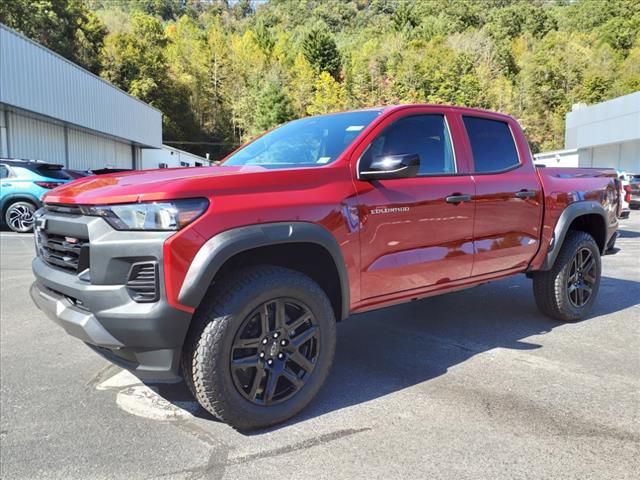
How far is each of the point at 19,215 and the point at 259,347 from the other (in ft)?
34.7

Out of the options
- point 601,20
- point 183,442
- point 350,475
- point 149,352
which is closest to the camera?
point 350,475

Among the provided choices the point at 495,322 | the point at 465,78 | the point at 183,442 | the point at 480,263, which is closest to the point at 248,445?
the point at 183,442

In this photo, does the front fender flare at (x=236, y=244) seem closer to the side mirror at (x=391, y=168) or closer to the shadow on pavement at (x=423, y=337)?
the side mirror at (x=391, y=168)

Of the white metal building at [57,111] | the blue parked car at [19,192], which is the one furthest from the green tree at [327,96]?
the blue parked car at [19,192]

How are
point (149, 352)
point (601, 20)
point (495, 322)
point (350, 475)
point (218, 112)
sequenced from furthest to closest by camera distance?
point (218, 112) → point (601, 20) → point (495, 322) → point (149, 352) → point (350, 475)

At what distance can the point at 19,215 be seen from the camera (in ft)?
36.9

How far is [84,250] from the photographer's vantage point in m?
2.67

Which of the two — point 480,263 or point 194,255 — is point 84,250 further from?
point 480,263

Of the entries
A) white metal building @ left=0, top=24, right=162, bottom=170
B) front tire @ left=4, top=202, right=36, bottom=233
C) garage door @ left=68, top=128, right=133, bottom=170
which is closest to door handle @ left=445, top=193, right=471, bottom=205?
front tire @ left=4, top=202, right=36, bottom=233

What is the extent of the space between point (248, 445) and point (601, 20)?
57.6m

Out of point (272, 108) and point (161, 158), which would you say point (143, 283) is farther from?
point (272, 108)

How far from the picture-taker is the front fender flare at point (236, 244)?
2498 mm

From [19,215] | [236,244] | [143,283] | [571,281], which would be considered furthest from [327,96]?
[143,283]

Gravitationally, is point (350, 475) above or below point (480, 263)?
below
